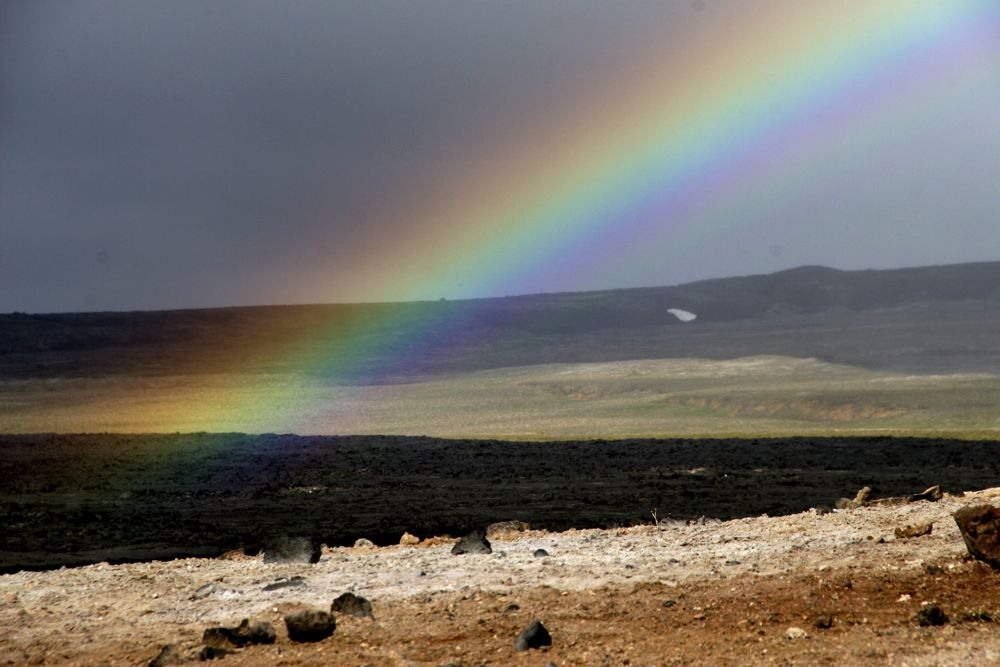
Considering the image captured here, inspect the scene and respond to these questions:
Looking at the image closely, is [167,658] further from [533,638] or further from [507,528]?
[507,528]

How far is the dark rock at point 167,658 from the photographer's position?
7664 millimetres

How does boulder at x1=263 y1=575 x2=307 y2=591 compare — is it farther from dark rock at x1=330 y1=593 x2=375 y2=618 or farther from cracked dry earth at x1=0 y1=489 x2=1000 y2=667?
dark rock at x1=330 y1=593 x2=375 y2=618

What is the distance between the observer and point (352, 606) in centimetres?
826

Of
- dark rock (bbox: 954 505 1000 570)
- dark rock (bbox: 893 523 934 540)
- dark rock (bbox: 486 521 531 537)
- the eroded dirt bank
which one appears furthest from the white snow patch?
dark rock (bbox: 954 505 1000 570)

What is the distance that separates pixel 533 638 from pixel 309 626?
1.33m

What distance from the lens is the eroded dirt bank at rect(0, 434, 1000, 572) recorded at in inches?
697

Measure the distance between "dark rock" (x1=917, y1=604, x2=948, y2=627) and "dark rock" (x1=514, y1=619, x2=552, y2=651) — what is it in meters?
2.02

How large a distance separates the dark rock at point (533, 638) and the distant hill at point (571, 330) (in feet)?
206

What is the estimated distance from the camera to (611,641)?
7504 millimetres

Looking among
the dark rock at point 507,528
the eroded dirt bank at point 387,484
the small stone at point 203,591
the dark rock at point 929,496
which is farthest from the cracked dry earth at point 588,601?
the eroded dirt bank at point 387,484

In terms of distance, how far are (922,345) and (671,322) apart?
35.2 m

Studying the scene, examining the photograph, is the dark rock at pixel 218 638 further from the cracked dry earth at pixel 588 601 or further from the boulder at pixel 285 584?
the boulder at pixel 285 584

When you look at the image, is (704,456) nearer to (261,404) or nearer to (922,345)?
(261,404)

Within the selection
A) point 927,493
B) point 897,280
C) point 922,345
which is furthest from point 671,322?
point 927,493
